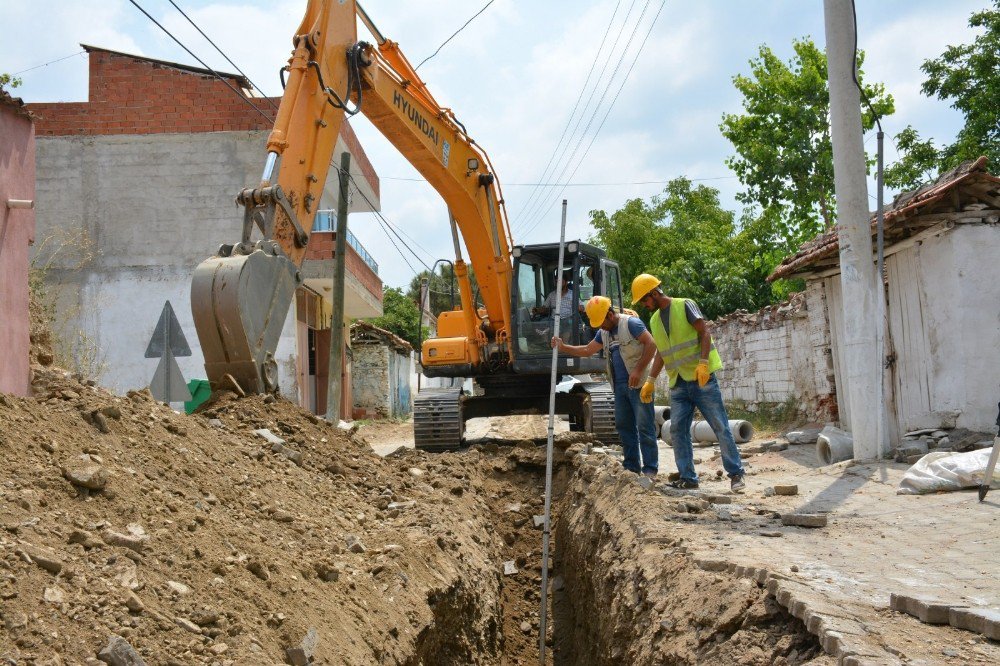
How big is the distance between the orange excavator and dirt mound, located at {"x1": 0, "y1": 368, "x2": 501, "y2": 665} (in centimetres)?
84

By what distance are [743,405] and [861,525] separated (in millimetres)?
13350

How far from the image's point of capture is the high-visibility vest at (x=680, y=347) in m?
7.30

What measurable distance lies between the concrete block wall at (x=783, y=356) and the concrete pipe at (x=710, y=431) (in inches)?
72.7

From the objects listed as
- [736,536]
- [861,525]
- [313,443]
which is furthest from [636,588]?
[313,443]

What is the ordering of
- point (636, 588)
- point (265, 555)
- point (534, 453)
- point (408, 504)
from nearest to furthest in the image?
point (265, 555) → point (636, 588) → point (408, 504) → point (534, 453)

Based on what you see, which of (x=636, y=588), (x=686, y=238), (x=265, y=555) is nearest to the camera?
(x=265, y=555)

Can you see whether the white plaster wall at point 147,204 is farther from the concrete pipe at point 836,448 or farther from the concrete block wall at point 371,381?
the concrete pipe at point 836,448

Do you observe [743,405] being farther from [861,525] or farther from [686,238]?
[686,238]

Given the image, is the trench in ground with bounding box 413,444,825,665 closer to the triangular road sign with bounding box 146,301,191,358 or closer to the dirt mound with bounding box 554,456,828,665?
the dirt mound with bounding box 554,456,828,665

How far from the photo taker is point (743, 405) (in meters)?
18.5

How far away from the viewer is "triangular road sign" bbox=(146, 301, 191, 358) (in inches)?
316

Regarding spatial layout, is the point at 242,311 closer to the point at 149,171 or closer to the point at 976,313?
the point at 976,313

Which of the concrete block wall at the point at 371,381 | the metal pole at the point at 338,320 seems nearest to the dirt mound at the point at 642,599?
the metal pole at the point at 338,320

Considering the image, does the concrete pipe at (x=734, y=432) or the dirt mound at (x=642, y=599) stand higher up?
the concrete pipe at (x=734, y=432)
